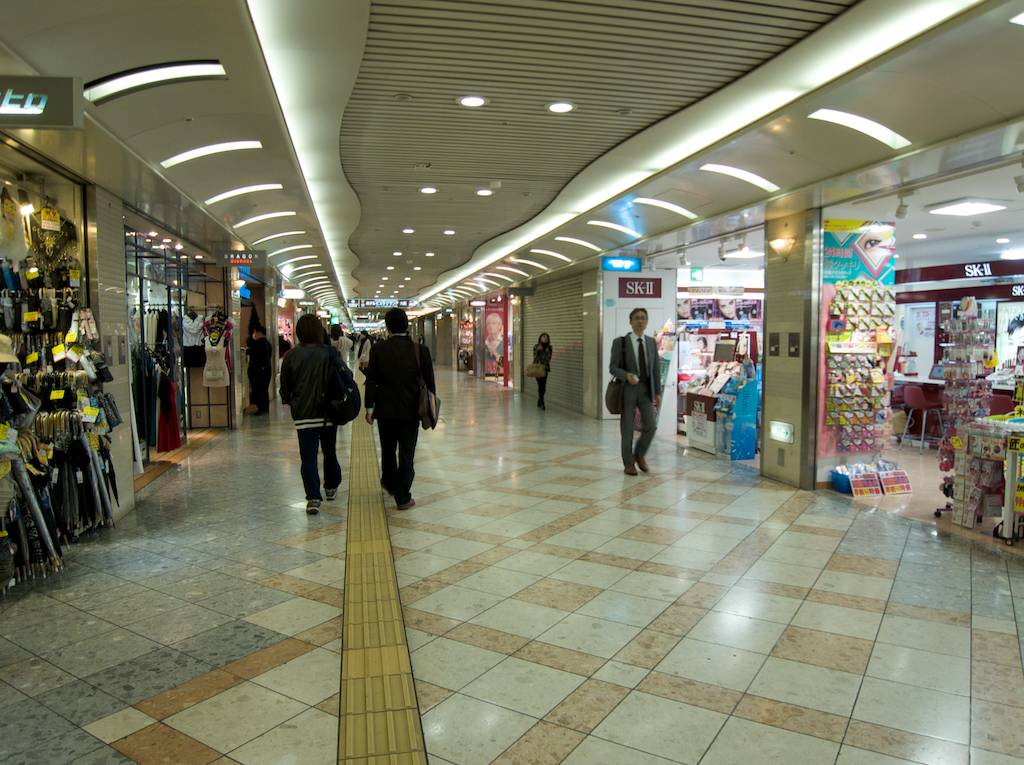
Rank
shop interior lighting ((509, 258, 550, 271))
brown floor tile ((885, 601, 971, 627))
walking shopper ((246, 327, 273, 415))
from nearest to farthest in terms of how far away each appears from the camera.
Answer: brown floor tile ((885, 601, 971, 627))
walking shopper ((246, 327, 273, 415))
shop interior lighting ((509, 258, 550, 271))

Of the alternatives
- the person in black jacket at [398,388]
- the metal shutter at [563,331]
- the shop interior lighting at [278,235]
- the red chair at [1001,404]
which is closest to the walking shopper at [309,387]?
the person in black jacket at [398,388]

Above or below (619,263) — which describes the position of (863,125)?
above

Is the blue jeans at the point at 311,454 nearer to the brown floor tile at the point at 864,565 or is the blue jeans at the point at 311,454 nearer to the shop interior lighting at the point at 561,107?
the shop interior lighting at the point at 561,107

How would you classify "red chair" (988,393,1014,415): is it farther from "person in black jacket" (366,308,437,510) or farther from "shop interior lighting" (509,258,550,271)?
"shop interior lighting" (509,258,550,271)

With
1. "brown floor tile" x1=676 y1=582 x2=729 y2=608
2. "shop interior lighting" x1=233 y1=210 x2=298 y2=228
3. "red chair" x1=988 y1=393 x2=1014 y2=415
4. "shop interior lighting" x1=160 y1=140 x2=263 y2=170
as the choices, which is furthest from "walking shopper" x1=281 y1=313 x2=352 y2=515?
"red chair" x1=988 y1=393 x2=1014 y2=415

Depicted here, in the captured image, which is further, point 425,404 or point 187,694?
point 425,404

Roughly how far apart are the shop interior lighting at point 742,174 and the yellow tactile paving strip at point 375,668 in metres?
4.09

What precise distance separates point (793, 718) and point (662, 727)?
0.51 m

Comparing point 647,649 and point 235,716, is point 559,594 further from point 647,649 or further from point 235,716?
point 235,716

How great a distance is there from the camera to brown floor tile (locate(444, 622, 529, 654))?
3.16m

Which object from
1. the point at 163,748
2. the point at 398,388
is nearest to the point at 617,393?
the point at 398,388

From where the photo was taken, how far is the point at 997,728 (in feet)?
8.30

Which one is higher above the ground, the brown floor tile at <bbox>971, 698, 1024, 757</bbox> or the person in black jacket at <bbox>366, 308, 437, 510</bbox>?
the person in black jacket at <bbox>366, 308, 437, 510</bbox>

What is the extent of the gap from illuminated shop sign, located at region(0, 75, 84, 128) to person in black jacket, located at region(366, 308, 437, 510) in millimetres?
2630
